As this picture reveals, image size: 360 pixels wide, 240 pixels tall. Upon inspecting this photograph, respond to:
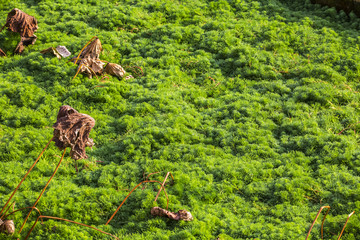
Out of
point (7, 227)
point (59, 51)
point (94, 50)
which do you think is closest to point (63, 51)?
point (59, 51)

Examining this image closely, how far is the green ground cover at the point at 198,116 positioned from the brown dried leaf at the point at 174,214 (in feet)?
0.31

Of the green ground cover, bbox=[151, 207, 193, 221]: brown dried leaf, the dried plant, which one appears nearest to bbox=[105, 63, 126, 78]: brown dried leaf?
the green ground cover

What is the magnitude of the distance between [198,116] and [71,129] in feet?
9.28

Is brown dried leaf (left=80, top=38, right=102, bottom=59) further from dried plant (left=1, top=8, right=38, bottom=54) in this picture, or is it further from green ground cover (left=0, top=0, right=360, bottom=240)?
dried plant (left=1, top=8, right=38, bottom=54)

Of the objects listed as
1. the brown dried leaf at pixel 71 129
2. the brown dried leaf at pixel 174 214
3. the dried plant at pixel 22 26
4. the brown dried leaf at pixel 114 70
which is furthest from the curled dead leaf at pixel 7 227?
the dried plant at pixel 22 26

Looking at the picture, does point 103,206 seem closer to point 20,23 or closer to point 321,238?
point 321,238

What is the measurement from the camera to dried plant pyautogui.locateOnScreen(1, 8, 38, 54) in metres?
8.21

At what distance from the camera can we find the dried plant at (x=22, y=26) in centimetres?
821

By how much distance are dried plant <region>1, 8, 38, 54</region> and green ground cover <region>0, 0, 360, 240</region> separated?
7.8 inches

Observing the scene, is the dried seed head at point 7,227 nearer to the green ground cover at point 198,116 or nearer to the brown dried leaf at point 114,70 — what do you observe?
the green ground cover at point 198,116

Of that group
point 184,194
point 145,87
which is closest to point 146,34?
point 145,87

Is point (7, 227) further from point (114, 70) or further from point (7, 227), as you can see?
point (114, 70)

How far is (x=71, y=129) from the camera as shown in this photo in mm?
4520

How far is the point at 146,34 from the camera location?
899 cm
